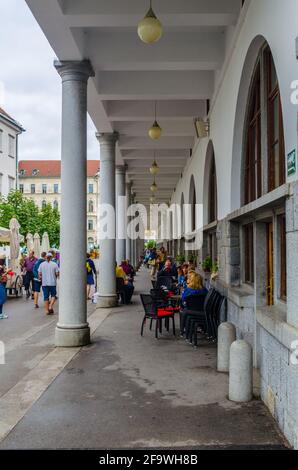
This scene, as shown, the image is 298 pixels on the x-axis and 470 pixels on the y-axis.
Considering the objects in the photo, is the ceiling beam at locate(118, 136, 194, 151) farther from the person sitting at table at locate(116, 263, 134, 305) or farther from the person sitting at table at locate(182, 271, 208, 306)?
the person sitting at table at locate(182, 271, 208, 306)

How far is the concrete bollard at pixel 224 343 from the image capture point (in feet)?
23.9

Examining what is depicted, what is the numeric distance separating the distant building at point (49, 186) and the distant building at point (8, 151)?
40562mm

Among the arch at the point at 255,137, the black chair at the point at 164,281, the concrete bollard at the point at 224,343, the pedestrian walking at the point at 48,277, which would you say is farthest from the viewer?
the black chair at the point at 164,281

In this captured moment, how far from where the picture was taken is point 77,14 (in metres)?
7.91

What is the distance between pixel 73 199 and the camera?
30.8 ft

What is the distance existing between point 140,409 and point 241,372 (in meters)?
1.23

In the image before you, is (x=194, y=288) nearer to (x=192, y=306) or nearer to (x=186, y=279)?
(x=192, y=306)

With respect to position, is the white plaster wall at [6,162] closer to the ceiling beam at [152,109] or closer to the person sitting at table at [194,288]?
the ceiling beam at [152,109]

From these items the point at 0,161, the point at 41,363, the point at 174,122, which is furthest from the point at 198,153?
the point at 0,161

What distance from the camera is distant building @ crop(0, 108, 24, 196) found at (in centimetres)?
4375

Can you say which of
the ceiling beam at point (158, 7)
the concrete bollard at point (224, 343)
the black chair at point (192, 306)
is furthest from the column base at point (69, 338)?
the ceiling beam at point (158, 7)

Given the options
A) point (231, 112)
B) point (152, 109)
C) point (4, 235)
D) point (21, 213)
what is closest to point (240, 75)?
point (231, 112)

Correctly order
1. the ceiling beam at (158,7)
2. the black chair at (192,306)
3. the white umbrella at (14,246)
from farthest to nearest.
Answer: the white umbrella at (14,246), the black chair at (192,306), the ceiling beam at (158,7)

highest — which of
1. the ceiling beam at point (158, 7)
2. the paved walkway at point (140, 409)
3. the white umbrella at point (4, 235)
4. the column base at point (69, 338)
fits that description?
the ceiling beam at point (158, 7)
